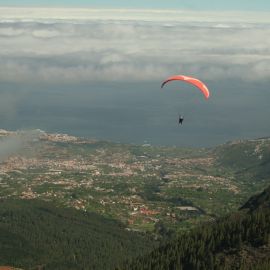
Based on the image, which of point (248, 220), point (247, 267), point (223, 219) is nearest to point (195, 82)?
point (247, 267)

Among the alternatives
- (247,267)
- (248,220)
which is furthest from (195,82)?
(248,220)

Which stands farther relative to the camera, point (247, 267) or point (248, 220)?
point (248, 220)

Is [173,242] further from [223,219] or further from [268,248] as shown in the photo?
[268,248]

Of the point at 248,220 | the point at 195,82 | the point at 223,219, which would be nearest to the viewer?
the point at 195,82

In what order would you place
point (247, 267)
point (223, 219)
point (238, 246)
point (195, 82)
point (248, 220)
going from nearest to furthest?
point (195, 82), point (247, 267), point (238, 246), point (248, 220), point (223, 219)

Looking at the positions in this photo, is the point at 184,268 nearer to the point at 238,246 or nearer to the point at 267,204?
the point at 238,246

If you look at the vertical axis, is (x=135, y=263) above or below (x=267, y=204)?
below

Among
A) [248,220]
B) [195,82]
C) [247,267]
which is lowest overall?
[247,267]
